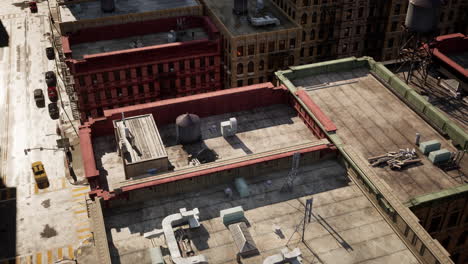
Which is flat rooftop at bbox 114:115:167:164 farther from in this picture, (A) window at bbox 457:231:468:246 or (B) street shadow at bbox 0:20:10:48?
(B) street shadow at bbox 0:20:10:48

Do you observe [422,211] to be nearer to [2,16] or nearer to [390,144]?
[390,144]

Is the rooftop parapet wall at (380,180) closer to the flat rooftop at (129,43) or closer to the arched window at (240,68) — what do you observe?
the arched window at (240,68)

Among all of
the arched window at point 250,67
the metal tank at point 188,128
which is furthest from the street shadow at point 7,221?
the arched window at point 250,67

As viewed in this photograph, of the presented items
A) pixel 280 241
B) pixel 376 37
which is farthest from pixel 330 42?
pixel 280 241

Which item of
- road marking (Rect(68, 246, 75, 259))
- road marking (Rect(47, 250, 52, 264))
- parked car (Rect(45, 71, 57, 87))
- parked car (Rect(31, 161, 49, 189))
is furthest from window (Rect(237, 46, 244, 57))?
parked car (Rect(45, 71, 57, 87))

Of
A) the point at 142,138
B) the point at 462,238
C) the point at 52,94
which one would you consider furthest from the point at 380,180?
the point at 52,94

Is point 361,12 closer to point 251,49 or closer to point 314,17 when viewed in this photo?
point 314,17
